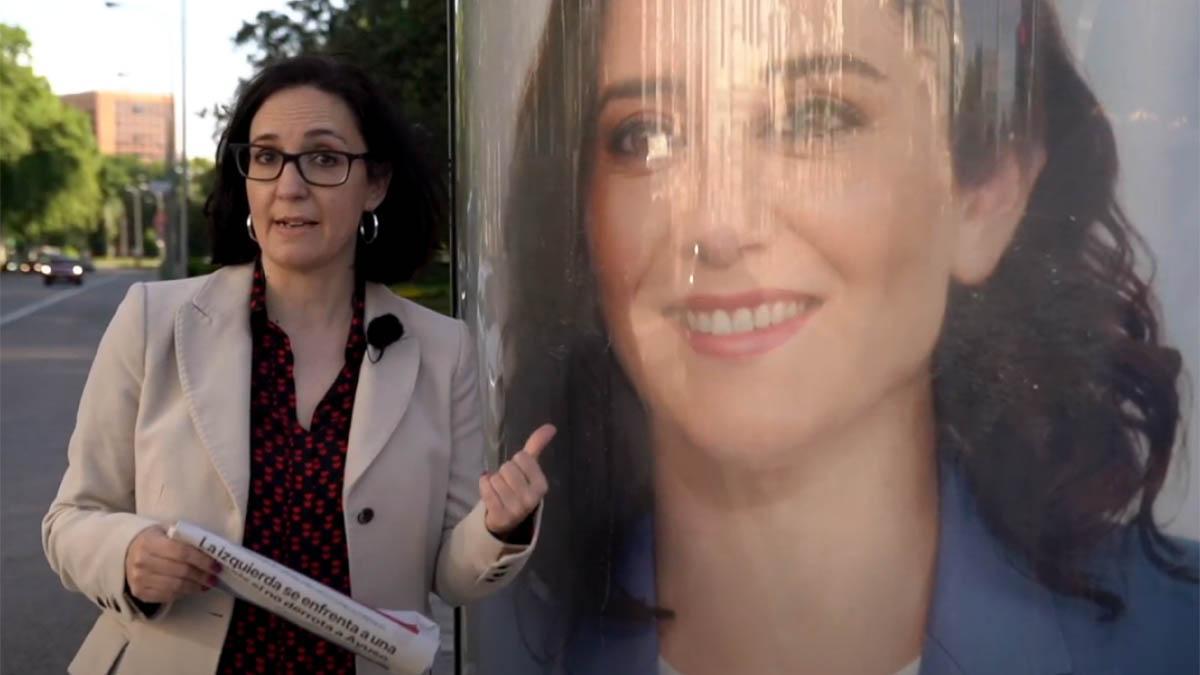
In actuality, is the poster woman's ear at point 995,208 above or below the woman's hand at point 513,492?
above

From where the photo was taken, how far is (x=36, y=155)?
229 feet

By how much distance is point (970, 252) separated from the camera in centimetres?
235

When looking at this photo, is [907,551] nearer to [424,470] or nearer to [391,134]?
[424,470]

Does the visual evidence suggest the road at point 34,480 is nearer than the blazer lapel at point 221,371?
No

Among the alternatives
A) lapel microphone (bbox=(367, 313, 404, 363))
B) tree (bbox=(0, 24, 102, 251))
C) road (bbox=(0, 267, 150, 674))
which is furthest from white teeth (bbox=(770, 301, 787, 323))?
tree (bbox=(0, 24, 102, 251))

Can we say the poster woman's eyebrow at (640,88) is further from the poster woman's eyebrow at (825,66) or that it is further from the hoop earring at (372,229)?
the hoop earring at (372,229)

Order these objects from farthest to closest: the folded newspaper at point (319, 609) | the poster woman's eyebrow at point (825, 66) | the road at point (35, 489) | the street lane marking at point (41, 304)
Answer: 1. the street lane marking at point (41, 304)
2. the road at point (35, 489)
3. the poster woman's eyebrow at point (825, 66)
4. the folded newspaper at point (319, 609)

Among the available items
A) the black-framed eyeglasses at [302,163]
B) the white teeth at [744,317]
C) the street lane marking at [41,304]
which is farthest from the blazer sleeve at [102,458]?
the street lane marking at [41,304]

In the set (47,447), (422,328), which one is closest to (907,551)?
(422,328)

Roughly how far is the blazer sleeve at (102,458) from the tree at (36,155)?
64467 millimetres

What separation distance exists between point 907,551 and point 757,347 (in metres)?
0.42

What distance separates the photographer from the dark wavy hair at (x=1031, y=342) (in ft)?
7.61

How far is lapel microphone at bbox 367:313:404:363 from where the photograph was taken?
220cm

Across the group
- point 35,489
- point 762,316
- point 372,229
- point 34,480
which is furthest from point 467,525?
point 34,480
